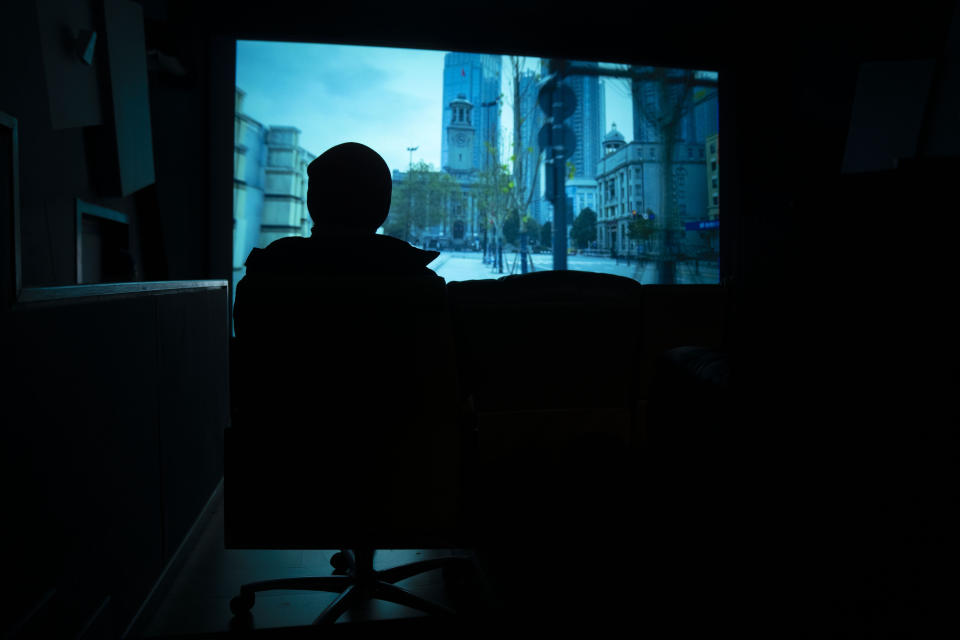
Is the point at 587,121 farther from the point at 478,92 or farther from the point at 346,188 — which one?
the point at 346,188

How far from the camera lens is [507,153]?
4.66 metres

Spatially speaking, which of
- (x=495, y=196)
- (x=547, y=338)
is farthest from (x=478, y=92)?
(x=547, y=338)

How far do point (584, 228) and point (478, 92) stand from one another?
1.40 meters

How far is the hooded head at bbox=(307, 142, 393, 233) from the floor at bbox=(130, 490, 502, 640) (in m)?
0.90

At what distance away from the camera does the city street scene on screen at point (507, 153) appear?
157 inches

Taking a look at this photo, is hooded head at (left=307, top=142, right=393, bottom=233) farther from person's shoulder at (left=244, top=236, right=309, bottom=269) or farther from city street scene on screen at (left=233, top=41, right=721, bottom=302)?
city street scene on screen at (left=233, top=41, right=721, bottom=302)

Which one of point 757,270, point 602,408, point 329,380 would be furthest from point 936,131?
point 329,380

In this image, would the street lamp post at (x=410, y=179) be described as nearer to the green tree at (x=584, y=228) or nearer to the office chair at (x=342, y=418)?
the green tree at (x=584, y=228)

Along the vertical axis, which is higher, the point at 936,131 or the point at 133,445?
the point at 936,131

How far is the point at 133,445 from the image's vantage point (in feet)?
4.09

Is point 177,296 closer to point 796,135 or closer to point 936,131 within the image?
point 796,135

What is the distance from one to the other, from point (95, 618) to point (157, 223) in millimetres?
1908

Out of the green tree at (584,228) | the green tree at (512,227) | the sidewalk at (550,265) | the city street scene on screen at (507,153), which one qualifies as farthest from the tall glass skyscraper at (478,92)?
the green tree at (584,228)

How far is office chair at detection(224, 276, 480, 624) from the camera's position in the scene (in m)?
1.15
